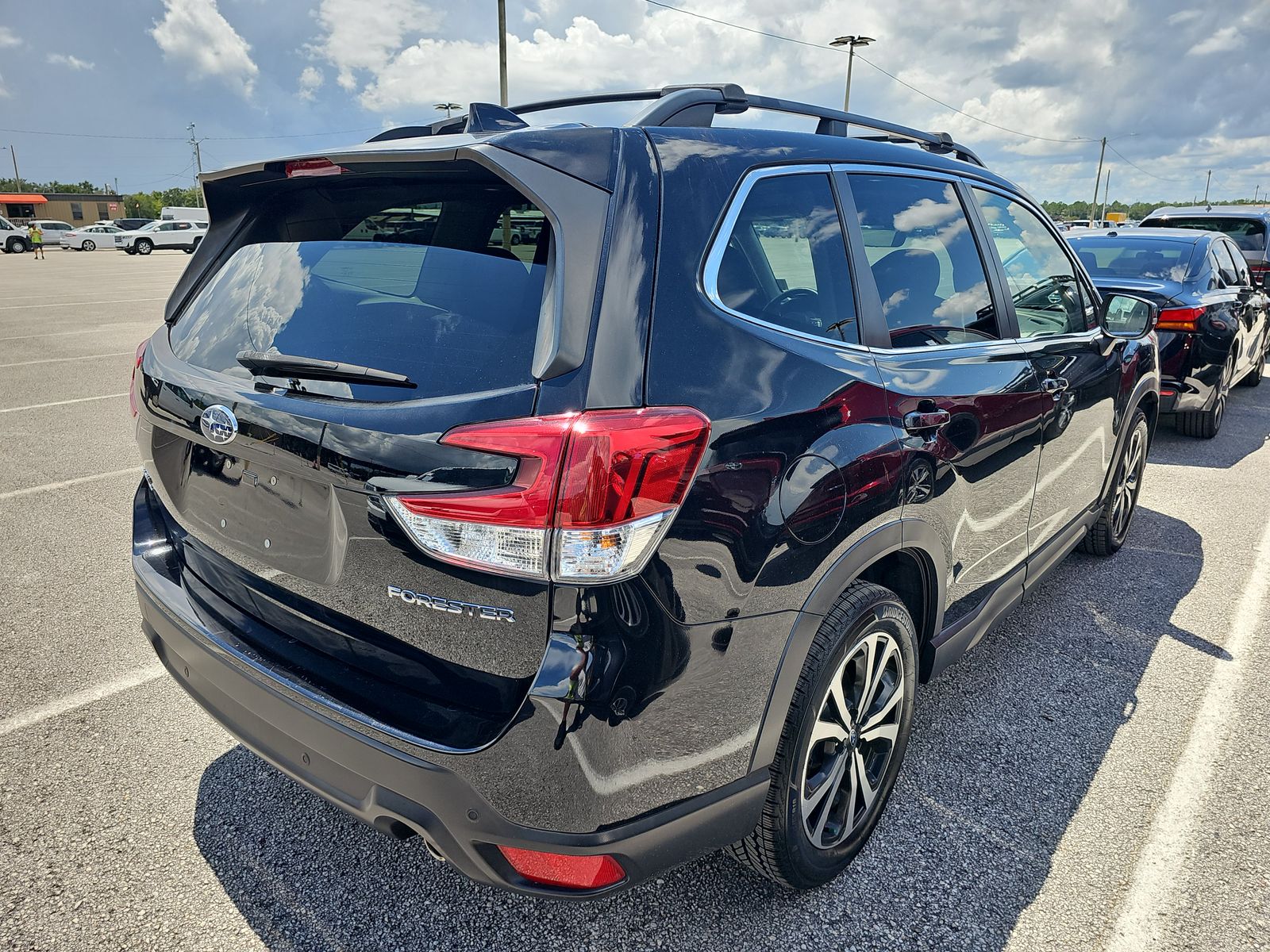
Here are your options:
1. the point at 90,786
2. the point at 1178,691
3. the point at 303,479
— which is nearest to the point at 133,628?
the point at 90,786

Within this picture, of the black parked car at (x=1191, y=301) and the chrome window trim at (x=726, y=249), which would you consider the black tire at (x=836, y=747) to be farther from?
the black parked car at (x=1191, y=301)

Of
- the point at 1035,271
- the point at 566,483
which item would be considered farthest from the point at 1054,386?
the point at 566,483

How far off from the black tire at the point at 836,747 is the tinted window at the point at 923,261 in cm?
77

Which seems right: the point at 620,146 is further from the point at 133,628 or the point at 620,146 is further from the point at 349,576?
the point at 133,628

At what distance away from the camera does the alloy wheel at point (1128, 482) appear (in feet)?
14.7

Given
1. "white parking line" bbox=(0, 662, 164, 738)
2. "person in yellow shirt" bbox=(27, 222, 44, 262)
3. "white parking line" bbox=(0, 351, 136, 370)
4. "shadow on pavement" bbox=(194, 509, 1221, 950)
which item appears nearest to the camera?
"shadow on pavement" bbox=(194, 509, 1221, 950)

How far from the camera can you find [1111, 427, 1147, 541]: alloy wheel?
4.48 meters

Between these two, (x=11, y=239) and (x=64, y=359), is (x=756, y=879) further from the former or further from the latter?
(x=11, y=239)

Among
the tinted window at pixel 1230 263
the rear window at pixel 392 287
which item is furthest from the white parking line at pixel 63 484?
the tinted window at pixel 1230 263

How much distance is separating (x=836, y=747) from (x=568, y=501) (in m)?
1.16

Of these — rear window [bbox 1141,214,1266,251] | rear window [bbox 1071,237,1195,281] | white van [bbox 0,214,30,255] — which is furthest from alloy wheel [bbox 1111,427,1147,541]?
white van [bbox 0,214,30,255]

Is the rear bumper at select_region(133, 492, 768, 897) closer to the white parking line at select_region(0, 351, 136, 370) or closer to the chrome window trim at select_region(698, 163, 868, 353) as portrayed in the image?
the chrome window trim at select_region(698, 163, 868, 353)

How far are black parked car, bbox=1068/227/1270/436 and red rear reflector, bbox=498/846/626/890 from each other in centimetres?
626

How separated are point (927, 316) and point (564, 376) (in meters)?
1.39
